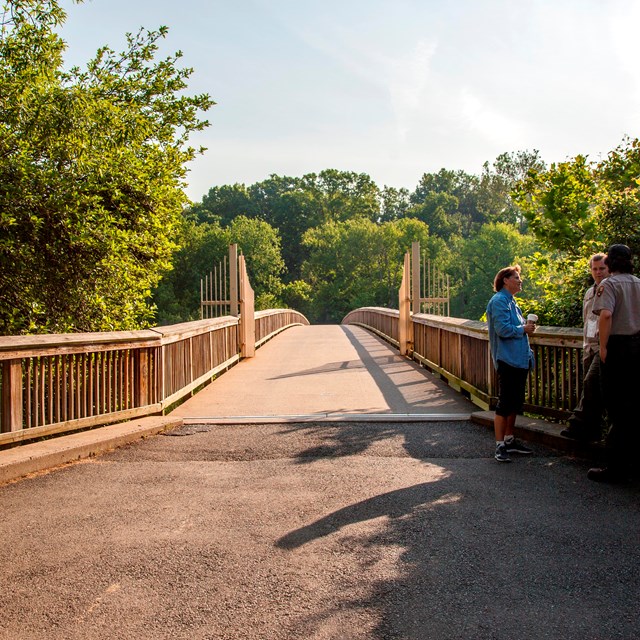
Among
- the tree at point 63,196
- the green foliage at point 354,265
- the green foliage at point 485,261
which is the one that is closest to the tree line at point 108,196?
the tree at point 63,196

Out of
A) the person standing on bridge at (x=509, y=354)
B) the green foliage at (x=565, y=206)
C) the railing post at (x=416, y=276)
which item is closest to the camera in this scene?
the person standing on bridge at (x=509, y=354)

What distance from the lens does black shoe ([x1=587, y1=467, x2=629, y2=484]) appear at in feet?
16.9

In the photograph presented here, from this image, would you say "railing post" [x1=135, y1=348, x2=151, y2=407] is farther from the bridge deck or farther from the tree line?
the tree line

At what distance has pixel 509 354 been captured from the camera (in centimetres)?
613

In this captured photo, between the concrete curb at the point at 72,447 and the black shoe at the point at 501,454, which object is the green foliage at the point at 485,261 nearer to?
the concrete curb at the point at 72,447

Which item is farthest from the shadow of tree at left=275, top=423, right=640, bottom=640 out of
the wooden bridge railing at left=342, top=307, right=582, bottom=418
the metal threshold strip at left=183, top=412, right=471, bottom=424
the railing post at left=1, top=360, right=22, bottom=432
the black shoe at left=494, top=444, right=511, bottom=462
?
the railing post at left=1, top=360, right=22, bottom=432

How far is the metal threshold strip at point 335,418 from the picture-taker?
7.79m

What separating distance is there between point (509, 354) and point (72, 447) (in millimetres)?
3854

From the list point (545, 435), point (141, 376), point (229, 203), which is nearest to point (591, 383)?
point (545, 435)

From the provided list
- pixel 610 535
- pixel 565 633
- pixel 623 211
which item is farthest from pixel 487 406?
pixel 565 633

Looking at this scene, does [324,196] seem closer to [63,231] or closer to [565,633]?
[63,231]

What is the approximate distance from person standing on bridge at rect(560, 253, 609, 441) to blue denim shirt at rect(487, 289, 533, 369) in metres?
0.51

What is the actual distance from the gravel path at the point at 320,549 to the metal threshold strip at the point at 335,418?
5.02 ft

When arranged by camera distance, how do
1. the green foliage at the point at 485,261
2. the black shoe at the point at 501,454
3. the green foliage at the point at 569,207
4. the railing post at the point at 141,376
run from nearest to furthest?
the black shoe at the point at 501,454 < the railing post at the point at 141,376 < the green foliage at the point at 569,207 < the green foliage at the point at 485,261
